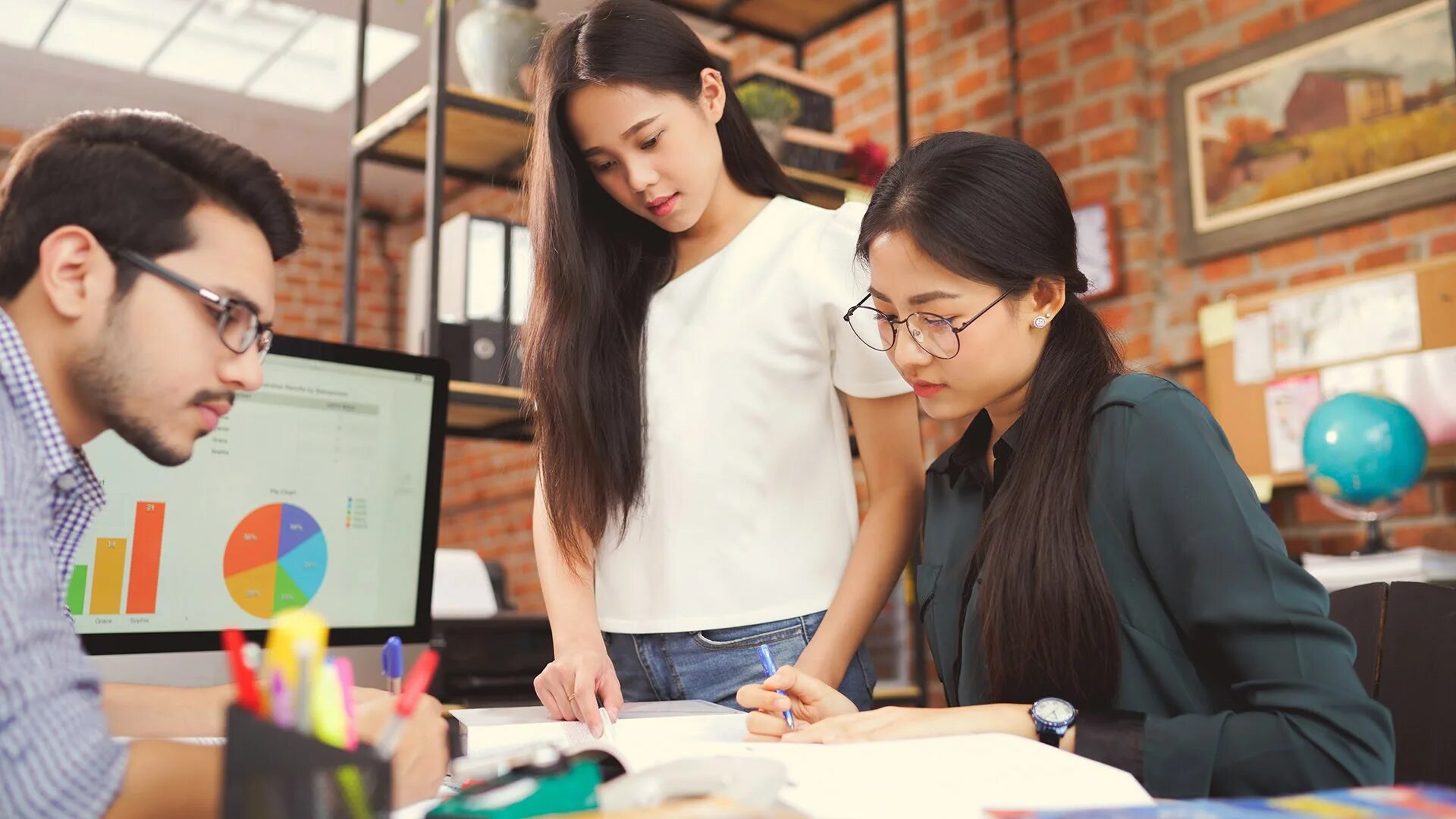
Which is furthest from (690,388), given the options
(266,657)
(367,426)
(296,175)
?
(296,175)

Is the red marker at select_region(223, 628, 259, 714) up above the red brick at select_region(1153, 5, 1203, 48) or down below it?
below

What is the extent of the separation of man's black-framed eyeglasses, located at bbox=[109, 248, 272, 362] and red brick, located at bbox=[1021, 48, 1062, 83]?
107 inches

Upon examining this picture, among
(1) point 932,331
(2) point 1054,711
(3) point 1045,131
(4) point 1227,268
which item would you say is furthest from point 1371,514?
(2) point 1054,711

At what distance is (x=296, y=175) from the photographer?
5.07m

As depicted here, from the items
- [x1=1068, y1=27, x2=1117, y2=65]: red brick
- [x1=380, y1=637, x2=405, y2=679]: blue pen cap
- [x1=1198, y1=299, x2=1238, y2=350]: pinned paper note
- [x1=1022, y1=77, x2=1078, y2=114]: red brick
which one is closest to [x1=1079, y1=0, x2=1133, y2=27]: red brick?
[x1=1068, y1=27, x2=1117, y2=65]: red brick

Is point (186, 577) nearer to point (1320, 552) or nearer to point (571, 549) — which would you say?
point (571, 549)

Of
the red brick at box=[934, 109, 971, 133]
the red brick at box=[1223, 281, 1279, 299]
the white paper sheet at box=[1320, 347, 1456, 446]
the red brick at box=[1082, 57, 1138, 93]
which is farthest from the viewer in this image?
the red brick at box=[934, 109, 971, 133]

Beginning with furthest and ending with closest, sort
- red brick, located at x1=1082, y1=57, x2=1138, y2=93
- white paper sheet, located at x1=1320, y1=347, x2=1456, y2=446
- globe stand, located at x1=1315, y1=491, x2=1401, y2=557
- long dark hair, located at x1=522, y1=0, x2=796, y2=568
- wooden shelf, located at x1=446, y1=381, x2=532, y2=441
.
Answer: red brick, located at x1=1082, y1=57, x2=1138, y2=93, white paper sheet, located at x1=1320, y1=347, x2=1456, y2=446, globe stand, located at x1=1315, y1=491, x2=1401, y2=557, wooden shelf, located at x1=446, y1=381, x2=532, y2=441, long dark hair, located at x1=522, y1=0, x2=796, y2=568

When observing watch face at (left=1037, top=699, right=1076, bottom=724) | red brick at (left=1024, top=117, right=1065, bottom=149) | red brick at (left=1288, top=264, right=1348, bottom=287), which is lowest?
watch face at (left=1037, top=699, right=1076, bottom=724)

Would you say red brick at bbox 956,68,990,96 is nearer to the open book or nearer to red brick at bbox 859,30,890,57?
red brick at bbox 859,30,890,57

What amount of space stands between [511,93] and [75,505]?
5.62 feet

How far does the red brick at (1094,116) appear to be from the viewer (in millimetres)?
2949

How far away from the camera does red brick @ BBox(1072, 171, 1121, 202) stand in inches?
115

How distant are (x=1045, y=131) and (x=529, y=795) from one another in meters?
2.90
